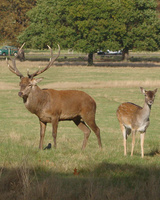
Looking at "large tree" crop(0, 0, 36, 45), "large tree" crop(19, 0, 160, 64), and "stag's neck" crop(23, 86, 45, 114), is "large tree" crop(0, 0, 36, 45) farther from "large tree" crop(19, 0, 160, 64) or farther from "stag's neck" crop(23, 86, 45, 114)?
"stag's neck" crop(23, 86, 45, 114)

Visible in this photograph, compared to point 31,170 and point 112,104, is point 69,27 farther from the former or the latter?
point 31,170

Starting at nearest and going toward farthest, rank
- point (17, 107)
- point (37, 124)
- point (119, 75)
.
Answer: point (37, 124), point (17, 107), point (119, 75)

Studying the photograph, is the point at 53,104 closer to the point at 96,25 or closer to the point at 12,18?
the point at 96,25

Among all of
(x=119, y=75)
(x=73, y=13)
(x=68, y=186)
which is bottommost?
(x=119, y=75)

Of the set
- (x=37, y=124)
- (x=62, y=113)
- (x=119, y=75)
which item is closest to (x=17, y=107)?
(x=37, y=124)

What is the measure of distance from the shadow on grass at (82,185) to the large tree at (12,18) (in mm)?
60244

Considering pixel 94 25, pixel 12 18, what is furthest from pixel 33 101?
pixel 12 18

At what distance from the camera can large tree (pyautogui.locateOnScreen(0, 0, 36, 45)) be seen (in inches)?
2677

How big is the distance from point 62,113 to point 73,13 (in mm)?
44959

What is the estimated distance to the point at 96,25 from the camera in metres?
56.5

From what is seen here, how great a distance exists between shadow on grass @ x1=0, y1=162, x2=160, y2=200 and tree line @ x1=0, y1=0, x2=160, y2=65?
46.8 metres

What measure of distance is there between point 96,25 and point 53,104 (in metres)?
45.3

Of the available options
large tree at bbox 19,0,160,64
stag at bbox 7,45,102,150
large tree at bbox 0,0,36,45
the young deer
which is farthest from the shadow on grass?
large tree at bbox 0,0,36,45

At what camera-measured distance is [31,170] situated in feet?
27.9
